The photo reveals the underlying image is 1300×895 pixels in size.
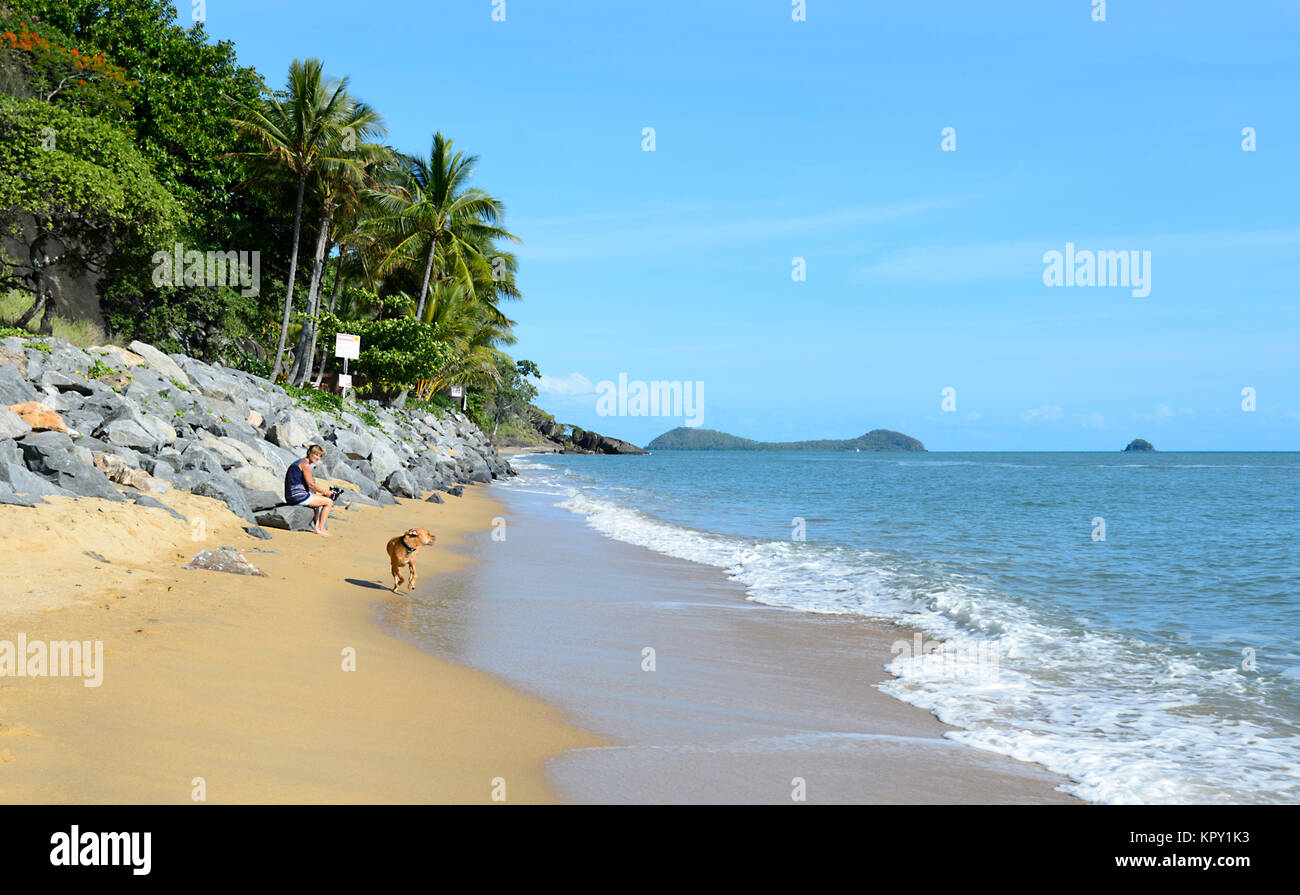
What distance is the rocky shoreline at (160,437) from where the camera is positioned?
980 cm

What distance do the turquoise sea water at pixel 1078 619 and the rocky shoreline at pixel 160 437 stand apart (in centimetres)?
657

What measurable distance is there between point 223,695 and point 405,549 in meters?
4.24

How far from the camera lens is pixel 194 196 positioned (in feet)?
94.8

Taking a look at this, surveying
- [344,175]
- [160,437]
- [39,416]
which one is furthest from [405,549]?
[344,175]

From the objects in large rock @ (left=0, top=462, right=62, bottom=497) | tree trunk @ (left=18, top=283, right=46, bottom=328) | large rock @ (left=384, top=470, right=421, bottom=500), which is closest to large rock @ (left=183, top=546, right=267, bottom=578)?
large rock @ (left=0, top=462, right=62, bottom=497)

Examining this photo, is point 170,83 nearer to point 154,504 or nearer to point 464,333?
point 464,333

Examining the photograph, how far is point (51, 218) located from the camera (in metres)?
24.5

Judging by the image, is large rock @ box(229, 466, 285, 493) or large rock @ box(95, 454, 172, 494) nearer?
large rock @ box(95, 454, 172, 494)

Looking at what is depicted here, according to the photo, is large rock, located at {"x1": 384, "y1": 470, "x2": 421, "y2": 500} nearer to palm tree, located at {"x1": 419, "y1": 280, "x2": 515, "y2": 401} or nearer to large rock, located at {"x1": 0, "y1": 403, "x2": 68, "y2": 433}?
large rock, located at {"x1": 0, "y1": 403, "x2": 68, "y2": 433}

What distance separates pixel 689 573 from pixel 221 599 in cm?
730

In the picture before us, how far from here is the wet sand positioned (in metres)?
4.71

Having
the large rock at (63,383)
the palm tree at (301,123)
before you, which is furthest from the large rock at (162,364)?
the palm tree at (301,123)

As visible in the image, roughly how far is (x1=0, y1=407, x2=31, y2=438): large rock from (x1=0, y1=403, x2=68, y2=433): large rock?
254 mm
